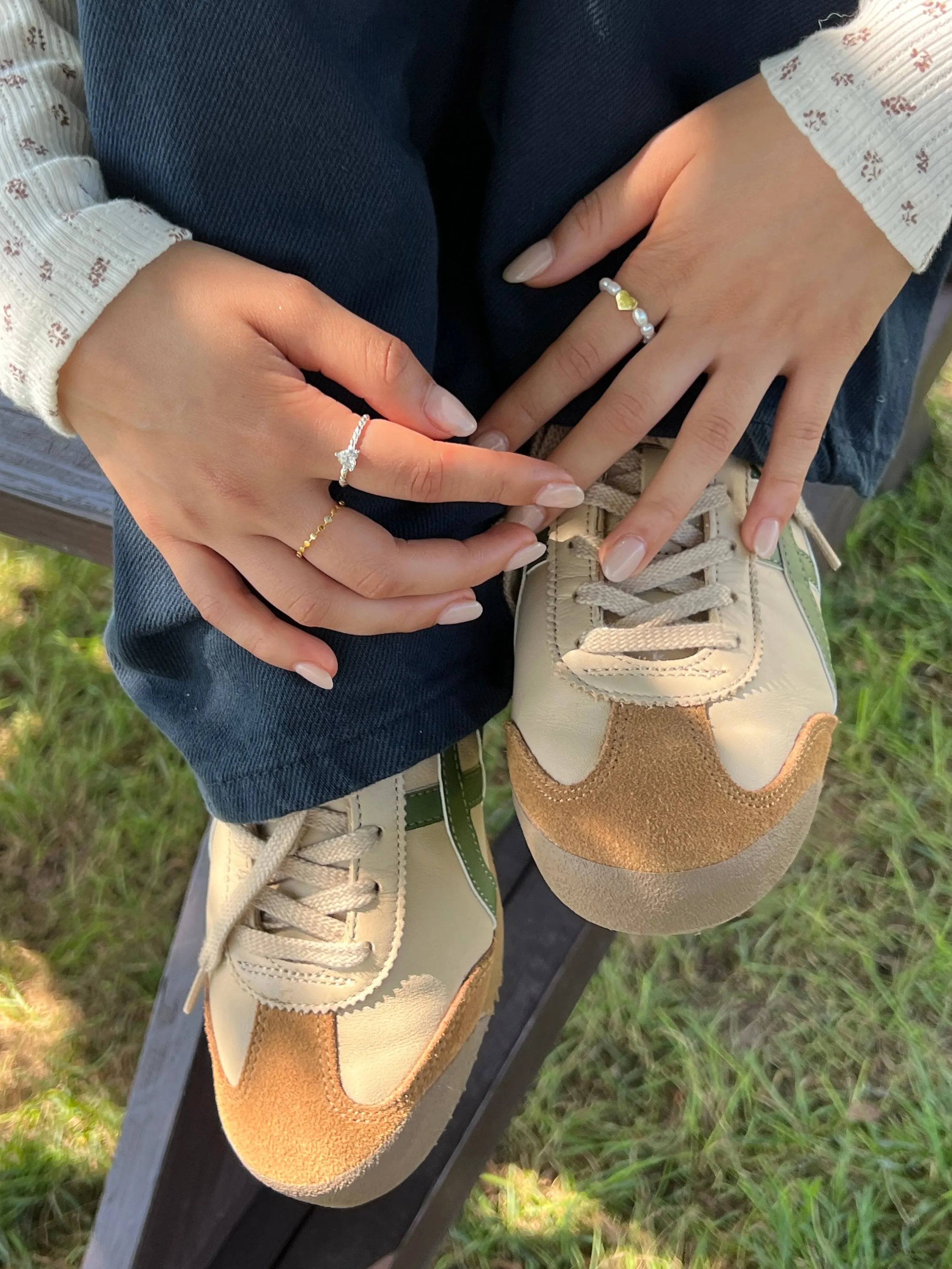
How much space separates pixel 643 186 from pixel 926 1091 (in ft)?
2.79

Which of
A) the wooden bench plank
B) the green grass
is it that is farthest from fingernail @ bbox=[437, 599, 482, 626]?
the green grass

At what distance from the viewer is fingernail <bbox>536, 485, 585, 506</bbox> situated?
0.57 meters

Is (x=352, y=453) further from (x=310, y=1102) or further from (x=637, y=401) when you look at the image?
(x=310, y=1102)

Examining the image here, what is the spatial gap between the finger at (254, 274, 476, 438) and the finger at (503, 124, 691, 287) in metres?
0.12

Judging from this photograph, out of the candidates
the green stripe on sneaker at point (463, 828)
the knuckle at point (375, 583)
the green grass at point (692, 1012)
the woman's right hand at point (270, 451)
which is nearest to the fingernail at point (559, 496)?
the woman's right hand at point (270, 451)

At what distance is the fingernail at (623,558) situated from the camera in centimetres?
61

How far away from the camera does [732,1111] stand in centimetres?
92

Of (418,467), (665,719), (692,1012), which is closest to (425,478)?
(418,467)

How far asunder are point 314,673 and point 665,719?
222mm

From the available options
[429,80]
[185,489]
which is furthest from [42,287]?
[429,80]

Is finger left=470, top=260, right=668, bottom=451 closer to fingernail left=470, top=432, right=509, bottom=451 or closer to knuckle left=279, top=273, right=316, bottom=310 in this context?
fingernail left=470, top=432, right=509, bottom=451

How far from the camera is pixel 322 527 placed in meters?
0.54

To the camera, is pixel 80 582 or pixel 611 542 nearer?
pixel 611 542

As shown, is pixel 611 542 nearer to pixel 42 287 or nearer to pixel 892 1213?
pixel 42 287
